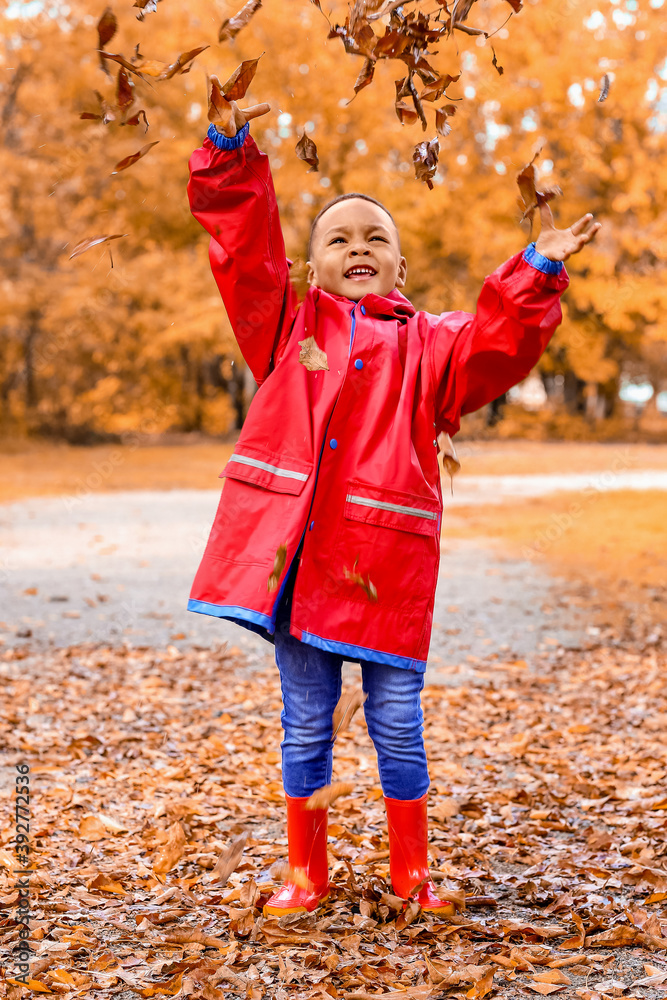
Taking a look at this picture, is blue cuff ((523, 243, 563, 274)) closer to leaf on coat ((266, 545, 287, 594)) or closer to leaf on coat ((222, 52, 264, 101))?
leaf on coat ((222, 52, 264, 101))

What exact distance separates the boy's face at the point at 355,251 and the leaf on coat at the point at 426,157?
17 centimetres

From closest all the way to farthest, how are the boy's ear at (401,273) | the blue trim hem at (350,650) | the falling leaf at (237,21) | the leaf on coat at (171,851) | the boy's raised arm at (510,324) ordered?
the falling leaf at (237,21), the boy's raised arm at (510,324), the blue trim hem at (350,650), the boy's ear at (401,273), the leaf on coat at (171,851)

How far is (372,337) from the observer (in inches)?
109

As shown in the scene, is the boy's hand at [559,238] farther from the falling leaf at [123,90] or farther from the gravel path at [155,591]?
the gravel path at [155,591]

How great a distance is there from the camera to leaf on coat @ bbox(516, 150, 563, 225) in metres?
2.48

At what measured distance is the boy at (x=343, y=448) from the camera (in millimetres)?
2584

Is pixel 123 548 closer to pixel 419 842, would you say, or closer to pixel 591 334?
pixel 419 842

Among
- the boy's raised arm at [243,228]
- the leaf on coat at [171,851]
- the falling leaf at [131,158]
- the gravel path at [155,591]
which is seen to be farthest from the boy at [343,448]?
the gravel path at [155,591]

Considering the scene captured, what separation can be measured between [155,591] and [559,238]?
6.33m

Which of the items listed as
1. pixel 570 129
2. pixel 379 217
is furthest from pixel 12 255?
pixel 379 217

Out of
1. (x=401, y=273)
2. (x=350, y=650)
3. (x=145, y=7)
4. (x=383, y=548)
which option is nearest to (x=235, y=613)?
(x=350, y=650)

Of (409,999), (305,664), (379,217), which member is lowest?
(409,999)

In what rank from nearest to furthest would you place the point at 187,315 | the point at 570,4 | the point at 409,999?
1. the point at 409,999
2. the point at 570,4
3. the point at 187,315

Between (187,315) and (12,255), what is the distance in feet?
14.6
